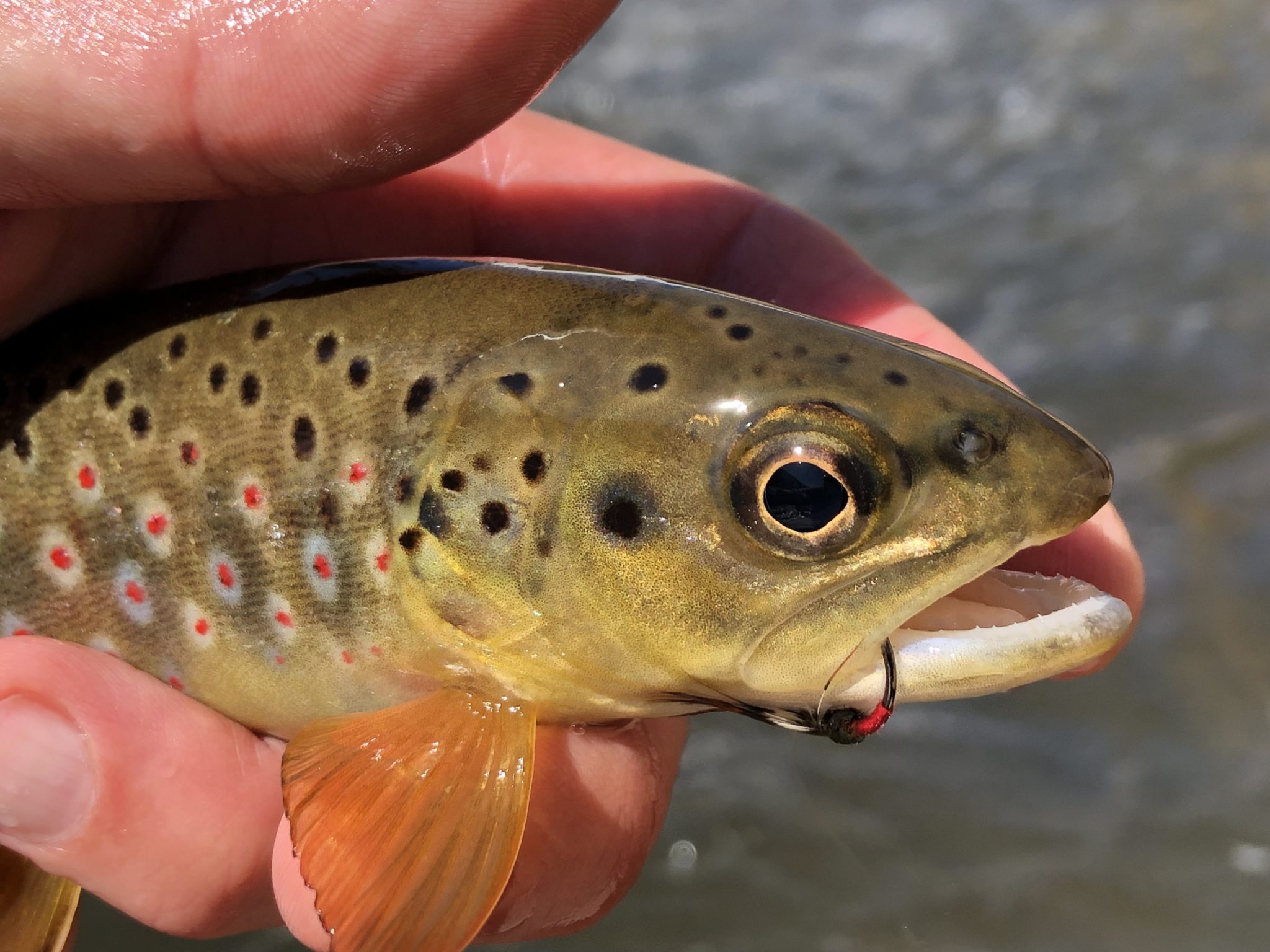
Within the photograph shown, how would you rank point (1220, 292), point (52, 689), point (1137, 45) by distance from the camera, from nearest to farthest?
point (52, 689)
point (1220, 292)
point (1137, 45)

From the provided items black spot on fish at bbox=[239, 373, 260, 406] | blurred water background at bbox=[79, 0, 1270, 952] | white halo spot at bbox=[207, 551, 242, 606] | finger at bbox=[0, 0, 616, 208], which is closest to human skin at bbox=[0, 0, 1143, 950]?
finger at bbox=[0, 0, 616, 208]

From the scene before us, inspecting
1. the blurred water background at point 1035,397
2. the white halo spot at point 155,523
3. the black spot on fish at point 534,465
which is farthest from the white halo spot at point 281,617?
the blurred water background at point 1035,397

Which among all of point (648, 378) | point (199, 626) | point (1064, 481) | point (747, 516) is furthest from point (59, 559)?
point (1064, 481)

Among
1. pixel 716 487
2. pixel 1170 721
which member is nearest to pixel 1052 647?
pixel 716 487

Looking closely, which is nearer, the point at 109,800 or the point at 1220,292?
the point at 109,800

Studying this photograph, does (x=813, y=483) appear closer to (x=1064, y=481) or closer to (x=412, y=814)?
(x=1064, y=481)

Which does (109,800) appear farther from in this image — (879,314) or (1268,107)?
(1268,107)

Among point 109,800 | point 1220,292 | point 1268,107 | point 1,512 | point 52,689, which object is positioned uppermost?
point 1268,107
